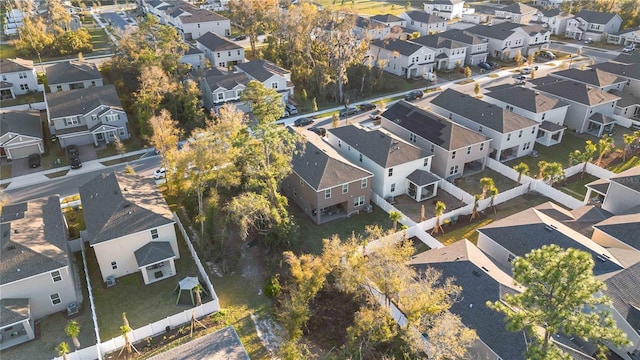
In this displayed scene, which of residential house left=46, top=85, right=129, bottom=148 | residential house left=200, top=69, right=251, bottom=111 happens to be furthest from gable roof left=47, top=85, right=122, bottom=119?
residential house left=200, top=69, right=251, bottom=111

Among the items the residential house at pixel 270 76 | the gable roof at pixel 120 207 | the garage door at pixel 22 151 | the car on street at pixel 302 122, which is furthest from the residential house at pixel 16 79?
the car on street at pixel 302 122

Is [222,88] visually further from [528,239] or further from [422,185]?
[528,239]

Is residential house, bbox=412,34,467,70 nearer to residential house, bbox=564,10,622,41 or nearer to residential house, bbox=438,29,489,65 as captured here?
residential house, bbox=438,29,489,65

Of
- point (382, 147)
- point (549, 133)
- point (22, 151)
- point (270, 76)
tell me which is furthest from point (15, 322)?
point (549, 133)

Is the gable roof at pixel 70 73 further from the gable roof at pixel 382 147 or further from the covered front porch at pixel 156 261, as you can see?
the covered front porch at pixel 156 261

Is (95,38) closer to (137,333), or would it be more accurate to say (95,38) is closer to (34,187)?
(34,187)

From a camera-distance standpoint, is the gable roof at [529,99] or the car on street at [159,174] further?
the gable roof at [529,99]
